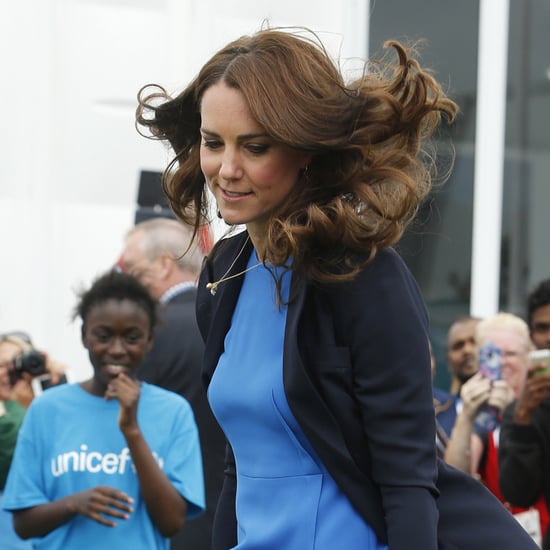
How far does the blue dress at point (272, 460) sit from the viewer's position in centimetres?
206

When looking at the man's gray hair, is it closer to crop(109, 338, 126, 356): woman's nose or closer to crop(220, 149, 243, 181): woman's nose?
crop(109, 338, 126, 356): woman's nose

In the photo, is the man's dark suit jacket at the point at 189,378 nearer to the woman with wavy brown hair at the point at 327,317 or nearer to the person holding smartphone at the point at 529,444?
the person holding smartphone at the point at 529,444

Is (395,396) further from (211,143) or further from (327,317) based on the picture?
(211,143)

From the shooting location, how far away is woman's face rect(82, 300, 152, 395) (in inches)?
155

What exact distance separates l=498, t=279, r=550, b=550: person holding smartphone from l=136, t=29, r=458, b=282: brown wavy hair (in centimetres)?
202

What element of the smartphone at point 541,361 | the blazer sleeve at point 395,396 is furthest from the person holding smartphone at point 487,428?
the blazer sleeve at point 395,396

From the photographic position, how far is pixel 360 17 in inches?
287

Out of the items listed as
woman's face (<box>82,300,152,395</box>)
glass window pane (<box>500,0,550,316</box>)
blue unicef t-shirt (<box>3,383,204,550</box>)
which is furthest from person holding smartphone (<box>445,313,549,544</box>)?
glass window pane (<box>500,0,550,316</box>)

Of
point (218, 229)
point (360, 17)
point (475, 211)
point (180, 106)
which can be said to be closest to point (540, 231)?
point (475, 211)

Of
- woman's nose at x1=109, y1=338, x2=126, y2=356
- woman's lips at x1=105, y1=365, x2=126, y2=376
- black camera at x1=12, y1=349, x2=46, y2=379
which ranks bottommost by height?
black camera at x1=12, y1=349, x2=46, y2=379

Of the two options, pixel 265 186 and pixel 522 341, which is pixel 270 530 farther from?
pixel 522 341

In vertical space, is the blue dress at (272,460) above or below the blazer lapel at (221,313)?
below

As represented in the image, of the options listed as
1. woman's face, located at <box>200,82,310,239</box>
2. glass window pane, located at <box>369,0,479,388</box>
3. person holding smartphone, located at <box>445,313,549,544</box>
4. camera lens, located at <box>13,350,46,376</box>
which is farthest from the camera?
glass window pane, located at <box>369,0,479,388</box>

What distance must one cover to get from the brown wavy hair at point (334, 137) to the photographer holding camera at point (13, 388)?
2.20 metres
